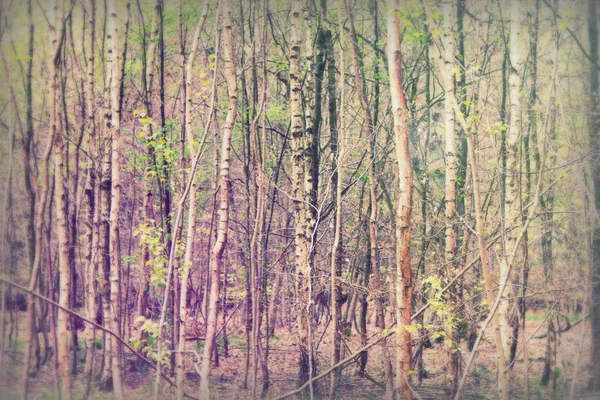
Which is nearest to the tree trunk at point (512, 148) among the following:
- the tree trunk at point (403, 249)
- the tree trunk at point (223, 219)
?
the tree trunk at point (403, 249)

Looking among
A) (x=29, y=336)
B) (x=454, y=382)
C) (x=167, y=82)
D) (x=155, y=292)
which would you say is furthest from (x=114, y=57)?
(x=155, y=292)

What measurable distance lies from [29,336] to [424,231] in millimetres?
7536

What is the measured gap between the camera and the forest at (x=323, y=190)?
5508 millimetres

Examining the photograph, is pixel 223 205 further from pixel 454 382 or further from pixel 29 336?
pixel 454 382

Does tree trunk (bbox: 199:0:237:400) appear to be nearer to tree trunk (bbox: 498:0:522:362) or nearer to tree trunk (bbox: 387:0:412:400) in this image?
tree trunk (bbox: 387:0:412:400)

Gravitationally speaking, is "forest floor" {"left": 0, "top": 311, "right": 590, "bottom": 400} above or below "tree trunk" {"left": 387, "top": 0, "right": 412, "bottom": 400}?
below

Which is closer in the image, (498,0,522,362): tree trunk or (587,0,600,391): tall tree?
(587,0,600,391): tall tree

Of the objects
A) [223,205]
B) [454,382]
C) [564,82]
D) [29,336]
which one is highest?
[564,82]

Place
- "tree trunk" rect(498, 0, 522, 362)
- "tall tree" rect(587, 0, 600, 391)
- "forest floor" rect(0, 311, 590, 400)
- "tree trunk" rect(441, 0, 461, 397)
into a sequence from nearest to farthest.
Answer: "tall tree" rect(587, 0, 600, 391), "tree trunk" rect(441, 0, 461, 397), "tree trunk" rect(498, 0, 522, 362), "forest floor" rect(0, 311, 590, 400)

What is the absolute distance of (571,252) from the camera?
27.6 feet

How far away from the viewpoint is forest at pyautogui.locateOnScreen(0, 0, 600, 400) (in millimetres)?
5508

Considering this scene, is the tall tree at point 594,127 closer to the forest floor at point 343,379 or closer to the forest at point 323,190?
the forest at point 323,190

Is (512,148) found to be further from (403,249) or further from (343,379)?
(343,379)

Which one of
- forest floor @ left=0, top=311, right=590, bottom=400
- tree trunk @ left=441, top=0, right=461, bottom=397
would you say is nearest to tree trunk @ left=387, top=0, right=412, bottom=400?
tree trunk @ left=441, top=0, right=461, bottom=397
